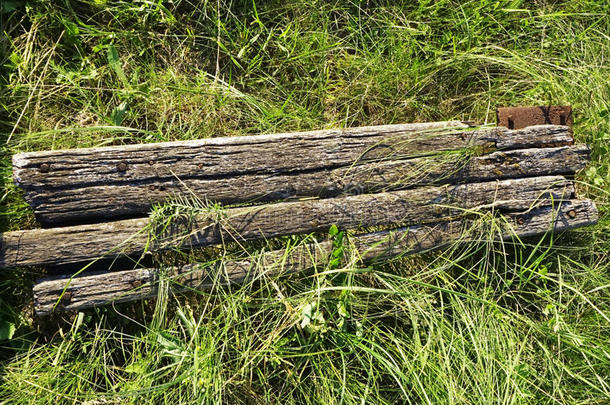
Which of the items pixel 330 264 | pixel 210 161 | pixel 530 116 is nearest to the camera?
pixel 210 161

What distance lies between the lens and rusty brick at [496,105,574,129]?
7.74 ft

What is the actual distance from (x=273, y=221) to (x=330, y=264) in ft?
1.15

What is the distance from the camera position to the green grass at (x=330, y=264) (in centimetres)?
223

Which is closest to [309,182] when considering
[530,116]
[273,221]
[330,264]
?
[273,221]

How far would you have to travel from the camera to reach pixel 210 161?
2.07 metres

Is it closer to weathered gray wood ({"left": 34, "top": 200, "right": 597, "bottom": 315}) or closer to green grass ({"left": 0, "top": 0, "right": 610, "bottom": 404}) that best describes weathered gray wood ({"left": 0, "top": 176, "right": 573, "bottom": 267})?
weathered gray wood ({"left": 34, "top": 200, "right": 597, "bottom": 315})

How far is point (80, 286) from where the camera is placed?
6.62 ft


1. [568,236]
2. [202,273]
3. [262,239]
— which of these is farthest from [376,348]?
[568,236]

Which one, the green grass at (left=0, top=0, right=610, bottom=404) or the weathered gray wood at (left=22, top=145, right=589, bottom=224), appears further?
the green grass at (left=0, top=0, right=610, bottom=404)

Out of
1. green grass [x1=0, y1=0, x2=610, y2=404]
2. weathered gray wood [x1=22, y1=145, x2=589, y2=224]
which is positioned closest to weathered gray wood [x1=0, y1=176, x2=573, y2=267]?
weathered gray wood [x1=22, y1=145, x2=589, y2=224]

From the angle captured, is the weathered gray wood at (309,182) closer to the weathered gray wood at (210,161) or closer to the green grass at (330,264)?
the weathered gray wood at (210,161)

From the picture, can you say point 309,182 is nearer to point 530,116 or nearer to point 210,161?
point 210,161

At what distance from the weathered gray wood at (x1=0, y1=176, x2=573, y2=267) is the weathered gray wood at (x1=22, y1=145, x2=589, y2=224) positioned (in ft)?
0.15

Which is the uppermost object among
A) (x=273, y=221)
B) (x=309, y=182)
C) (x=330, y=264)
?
(x=309, y=182)
